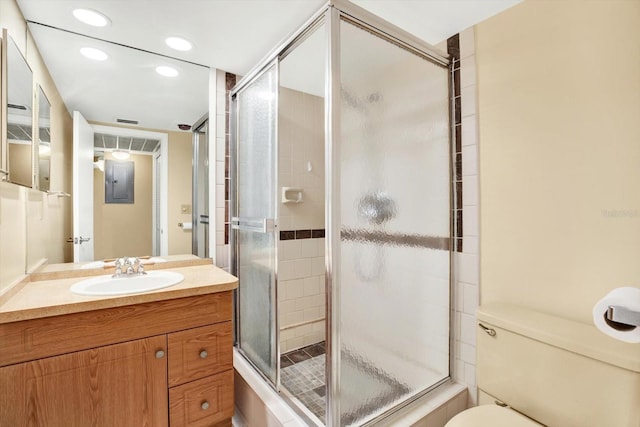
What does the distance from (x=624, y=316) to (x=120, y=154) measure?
2393 mm

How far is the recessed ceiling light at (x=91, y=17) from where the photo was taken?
141cm

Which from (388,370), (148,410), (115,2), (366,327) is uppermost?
(115,2)

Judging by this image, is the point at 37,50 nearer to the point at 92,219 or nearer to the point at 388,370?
the point at 92,219

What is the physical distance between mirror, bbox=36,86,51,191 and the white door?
149 mm

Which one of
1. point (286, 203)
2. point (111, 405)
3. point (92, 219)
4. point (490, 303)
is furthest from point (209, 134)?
point (490, 303)

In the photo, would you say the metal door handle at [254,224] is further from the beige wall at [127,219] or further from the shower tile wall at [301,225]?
the beige wall at [127,219]

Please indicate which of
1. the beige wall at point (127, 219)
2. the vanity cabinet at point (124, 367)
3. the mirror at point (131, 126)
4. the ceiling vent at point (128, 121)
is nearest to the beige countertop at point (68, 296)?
the vanity cabinet at point (124, 367)

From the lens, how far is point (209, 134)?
2.03 m

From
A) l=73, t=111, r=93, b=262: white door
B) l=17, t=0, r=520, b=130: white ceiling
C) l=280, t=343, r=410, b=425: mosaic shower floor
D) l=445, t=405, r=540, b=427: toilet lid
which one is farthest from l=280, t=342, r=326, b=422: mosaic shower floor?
l=17, t=0, r=520, b=130: white ceiling

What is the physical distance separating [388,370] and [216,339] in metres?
0.85

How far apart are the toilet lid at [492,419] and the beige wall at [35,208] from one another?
1.85m

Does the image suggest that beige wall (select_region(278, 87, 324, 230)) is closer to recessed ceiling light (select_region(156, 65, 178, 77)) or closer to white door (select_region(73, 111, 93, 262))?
recessed ceiling light (select_region(156, 65, 178, 77))

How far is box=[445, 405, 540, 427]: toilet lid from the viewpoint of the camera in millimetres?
1071

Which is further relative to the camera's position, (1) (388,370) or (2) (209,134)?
(2) (209,134)
